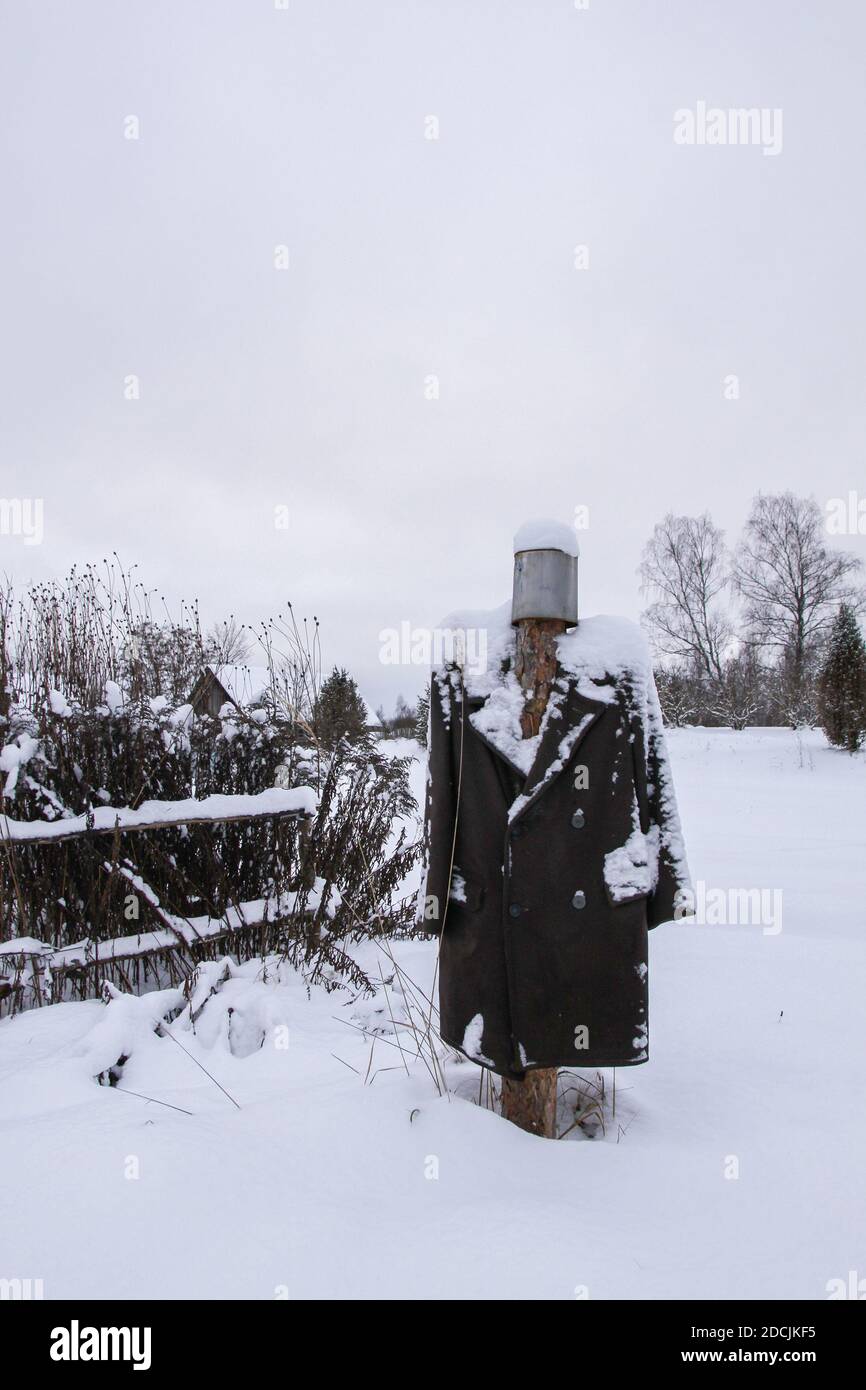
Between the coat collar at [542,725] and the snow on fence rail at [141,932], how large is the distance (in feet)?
6.85

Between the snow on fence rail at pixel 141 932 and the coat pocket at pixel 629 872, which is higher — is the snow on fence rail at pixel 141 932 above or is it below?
below

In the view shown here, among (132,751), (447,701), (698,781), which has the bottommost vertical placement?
(698,781)

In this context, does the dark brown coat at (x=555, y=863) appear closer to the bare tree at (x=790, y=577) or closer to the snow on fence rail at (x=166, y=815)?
the snow on fence rail at (x=166, y=815)

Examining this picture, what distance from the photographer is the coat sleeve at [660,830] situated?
216 centimetres

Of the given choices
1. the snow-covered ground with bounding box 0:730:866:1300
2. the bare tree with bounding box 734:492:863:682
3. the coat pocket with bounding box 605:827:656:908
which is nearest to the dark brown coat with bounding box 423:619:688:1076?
the coat pocket with bounding box 605:827:656:908

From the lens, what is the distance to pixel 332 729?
4633 mm

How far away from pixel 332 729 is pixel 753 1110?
302 cm

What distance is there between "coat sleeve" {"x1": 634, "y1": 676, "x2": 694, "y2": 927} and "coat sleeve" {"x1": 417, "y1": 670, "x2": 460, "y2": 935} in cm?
56

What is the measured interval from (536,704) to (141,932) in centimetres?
272

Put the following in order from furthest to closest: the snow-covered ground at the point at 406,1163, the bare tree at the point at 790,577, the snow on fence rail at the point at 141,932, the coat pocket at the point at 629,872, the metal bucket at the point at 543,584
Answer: the bare tree at the point at 790,577 < the snow on fence rail at the point at 141,932 < the metal bucket at the point at 543,584 < the coat pocket at the point at 629,872 < the snow-covered ground at the point at 406,1163

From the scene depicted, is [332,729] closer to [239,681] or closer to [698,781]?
[239,681]

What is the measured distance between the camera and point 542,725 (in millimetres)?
2195

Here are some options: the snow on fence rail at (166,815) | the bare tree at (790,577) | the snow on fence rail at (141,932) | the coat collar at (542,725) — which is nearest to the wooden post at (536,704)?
the coat collar at (542,725)
